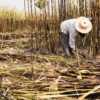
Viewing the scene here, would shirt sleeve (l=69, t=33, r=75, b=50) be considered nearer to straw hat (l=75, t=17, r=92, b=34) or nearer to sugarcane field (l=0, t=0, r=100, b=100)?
sugarcane field (l=0, t=0, r=100, b=100)

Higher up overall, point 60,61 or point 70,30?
point 70,30

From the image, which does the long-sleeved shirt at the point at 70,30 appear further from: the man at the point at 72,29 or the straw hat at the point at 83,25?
the straw hat at the point at 83,25

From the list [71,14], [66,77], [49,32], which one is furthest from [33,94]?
[71,14]

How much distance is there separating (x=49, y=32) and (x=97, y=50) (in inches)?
41.8

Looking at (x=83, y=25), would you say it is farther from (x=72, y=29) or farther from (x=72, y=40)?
(x=72, y=40)

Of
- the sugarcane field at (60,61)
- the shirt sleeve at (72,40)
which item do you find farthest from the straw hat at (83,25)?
the shirt sleeve at (72,40)

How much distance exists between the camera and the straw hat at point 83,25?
4932mm

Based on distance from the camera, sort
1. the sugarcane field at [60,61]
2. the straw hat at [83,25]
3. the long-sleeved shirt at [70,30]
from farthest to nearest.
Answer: the long-sleeved shirt at [70,30] < the straw hat at [83,25] < the sugarcane field at [60,61]

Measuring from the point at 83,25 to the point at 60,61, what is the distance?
27.9 inches

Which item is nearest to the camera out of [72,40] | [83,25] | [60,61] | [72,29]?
[60,61]

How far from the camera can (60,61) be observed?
463 cm

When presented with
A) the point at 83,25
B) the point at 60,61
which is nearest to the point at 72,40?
the point at 83,25

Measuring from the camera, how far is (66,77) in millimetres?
2812

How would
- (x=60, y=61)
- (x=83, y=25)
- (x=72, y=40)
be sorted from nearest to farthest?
1. (x=60, y=61)
2. (x=83, y=25)
3. (x=72, y=40)
